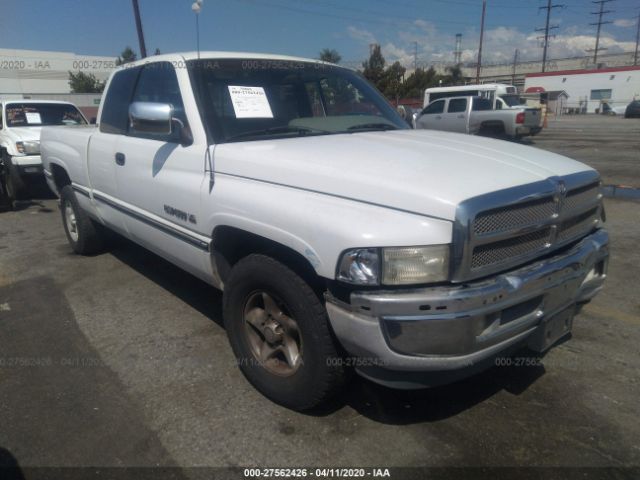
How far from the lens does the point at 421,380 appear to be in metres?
2.17

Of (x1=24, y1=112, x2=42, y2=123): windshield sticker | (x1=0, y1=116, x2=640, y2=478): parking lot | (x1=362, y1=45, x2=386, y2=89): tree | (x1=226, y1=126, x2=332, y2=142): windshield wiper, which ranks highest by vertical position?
(x1=362, y1=45, x2=386, y2=89): tree

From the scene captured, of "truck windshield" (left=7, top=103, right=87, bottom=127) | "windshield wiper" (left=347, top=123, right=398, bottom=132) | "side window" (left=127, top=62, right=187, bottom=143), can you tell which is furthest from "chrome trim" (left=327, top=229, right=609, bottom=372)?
"truck windshield" (left=7, top=103, right=87, bottom=127)

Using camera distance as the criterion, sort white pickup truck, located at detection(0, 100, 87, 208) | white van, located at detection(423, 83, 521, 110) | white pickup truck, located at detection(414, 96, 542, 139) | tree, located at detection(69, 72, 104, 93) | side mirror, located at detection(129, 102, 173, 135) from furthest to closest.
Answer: tree, located at detection(69, 72, 104, 93) < white van, located at detection(423, 83, 521, 110) < white pickup truck, located at detection(414, 96, 542, 139) < white pickup truck, located at detection(0, 100, 87, 208) < side mirror, located at detection(129, 102, 173, 135)

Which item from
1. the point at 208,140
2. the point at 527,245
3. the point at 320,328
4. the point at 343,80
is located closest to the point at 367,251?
the point at 320,328

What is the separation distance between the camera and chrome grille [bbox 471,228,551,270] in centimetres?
208

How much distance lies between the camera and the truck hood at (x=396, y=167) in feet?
6.85

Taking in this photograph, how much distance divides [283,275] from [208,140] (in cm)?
108

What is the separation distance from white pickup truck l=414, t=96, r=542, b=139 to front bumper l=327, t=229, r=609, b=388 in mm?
15032

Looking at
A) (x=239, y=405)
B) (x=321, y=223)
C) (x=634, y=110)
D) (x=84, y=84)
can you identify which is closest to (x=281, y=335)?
(x=239, y=405)

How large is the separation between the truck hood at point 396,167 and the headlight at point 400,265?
0.17 m

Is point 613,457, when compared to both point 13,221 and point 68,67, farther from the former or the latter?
point 68,67

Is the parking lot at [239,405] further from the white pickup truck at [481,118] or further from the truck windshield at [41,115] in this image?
the white pickup truck at [481,118]

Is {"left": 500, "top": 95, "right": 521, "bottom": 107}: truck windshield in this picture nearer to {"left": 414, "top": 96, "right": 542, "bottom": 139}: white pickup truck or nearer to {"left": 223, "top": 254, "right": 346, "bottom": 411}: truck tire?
{"left": 414, "top": 96, "right": 542, "bottom": 139}: white pickup truck

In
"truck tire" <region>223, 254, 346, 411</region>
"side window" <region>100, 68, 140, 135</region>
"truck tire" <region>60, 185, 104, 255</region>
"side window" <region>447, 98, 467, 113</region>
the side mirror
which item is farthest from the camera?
"side window" <region>447, 98, 467, 113</region>
